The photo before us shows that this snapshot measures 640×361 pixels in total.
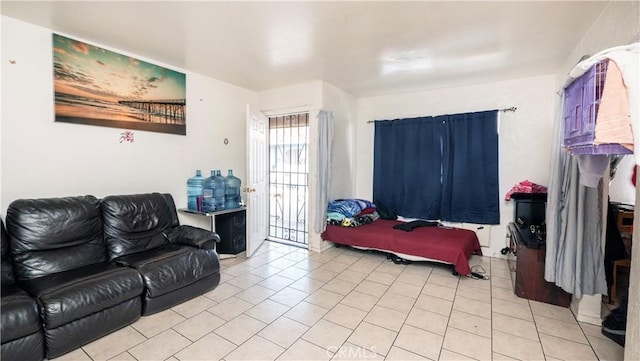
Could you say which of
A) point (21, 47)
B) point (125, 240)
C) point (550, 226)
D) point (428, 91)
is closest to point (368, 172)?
point (428, 91)

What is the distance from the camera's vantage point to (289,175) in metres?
4.90

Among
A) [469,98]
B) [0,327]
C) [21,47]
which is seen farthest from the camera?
[469,98]

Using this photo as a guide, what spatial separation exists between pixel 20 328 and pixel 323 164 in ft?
10.4

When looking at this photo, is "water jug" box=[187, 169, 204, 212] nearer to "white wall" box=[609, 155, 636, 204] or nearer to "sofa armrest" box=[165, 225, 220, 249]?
"sofa armrest" box=[165, 225, 220, 249]

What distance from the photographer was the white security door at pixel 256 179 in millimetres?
3797

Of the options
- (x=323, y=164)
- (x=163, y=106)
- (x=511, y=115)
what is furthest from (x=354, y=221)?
(x=163, y=106)

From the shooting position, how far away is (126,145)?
309cm

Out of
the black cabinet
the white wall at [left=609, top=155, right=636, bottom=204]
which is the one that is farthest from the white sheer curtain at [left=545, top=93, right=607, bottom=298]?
the black cabinet

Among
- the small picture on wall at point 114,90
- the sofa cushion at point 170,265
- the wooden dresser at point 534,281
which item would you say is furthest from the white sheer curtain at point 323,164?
the wooden dresser at point 534,281

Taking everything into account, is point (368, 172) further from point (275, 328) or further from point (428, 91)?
point (275, 328)

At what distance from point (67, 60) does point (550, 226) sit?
176 inches

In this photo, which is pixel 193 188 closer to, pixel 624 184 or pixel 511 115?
pixel 511 115

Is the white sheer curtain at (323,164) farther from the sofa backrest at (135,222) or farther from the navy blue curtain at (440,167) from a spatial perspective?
the sofa backrest at (135,222)

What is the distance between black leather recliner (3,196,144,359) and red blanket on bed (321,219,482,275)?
2.50m
